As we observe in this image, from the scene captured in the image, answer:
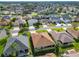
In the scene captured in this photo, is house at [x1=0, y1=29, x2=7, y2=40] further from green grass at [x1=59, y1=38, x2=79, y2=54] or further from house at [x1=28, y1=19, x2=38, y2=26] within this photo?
green grass at [x1=59, y1=38, x2=79, y2=54]

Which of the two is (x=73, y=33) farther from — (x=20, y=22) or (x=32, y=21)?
(x=20, y=22)

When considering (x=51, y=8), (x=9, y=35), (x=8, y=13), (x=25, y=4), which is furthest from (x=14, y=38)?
(x=51, y=8)

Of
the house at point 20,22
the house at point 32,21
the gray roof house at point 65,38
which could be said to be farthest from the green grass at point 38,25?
the gray roof house at point 65,38

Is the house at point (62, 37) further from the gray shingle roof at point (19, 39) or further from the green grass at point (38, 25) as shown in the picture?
the gray shingle roof at point (19, 39)

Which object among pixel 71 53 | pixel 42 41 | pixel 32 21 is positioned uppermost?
pixel 32 21

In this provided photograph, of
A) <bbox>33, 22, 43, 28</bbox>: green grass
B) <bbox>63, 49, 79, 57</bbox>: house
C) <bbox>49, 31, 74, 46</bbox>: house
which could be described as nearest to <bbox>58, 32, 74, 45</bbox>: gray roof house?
<bbox>49, 31, 74, 46</bbox>: house

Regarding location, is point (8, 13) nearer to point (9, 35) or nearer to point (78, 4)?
point (9, 35)

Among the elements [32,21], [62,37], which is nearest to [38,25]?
[32,21]
